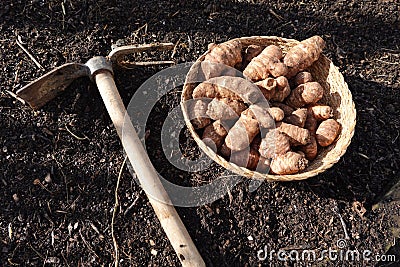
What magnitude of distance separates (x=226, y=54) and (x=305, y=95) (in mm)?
343

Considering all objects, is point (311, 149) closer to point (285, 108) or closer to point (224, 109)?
point (285, 108)

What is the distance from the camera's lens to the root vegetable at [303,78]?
6.03 feet

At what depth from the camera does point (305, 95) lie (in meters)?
1.78

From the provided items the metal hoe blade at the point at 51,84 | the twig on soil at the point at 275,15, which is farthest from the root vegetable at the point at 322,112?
the metal hoe blade at the point at 51,84

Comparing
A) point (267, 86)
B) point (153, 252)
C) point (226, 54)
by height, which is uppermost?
point (226, 54)

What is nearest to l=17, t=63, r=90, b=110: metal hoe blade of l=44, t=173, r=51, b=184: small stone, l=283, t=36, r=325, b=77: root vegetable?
l=44, t=173, r=51, b=184: small stone

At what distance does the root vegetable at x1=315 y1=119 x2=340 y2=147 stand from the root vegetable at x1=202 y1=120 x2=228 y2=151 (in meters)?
0.36

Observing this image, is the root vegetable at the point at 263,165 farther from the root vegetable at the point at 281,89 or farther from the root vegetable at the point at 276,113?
the root vegetable at the point at 281,89

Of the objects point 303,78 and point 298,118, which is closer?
point 298,118

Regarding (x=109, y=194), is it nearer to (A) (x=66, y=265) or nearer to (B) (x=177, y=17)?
(A) (x=66, y=265)

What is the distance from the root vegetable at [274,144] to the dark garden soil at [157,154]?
0.20 meters

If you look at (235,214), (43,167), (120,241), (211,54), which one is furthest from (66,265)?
(211,54)

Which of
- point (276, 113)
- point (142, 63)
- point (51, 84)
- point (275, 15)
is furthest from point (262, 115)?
point (51, 84)

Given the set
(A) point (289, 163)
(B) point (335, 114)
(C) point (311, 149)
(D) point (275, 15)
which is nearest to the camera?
(A) point (289, 163)
